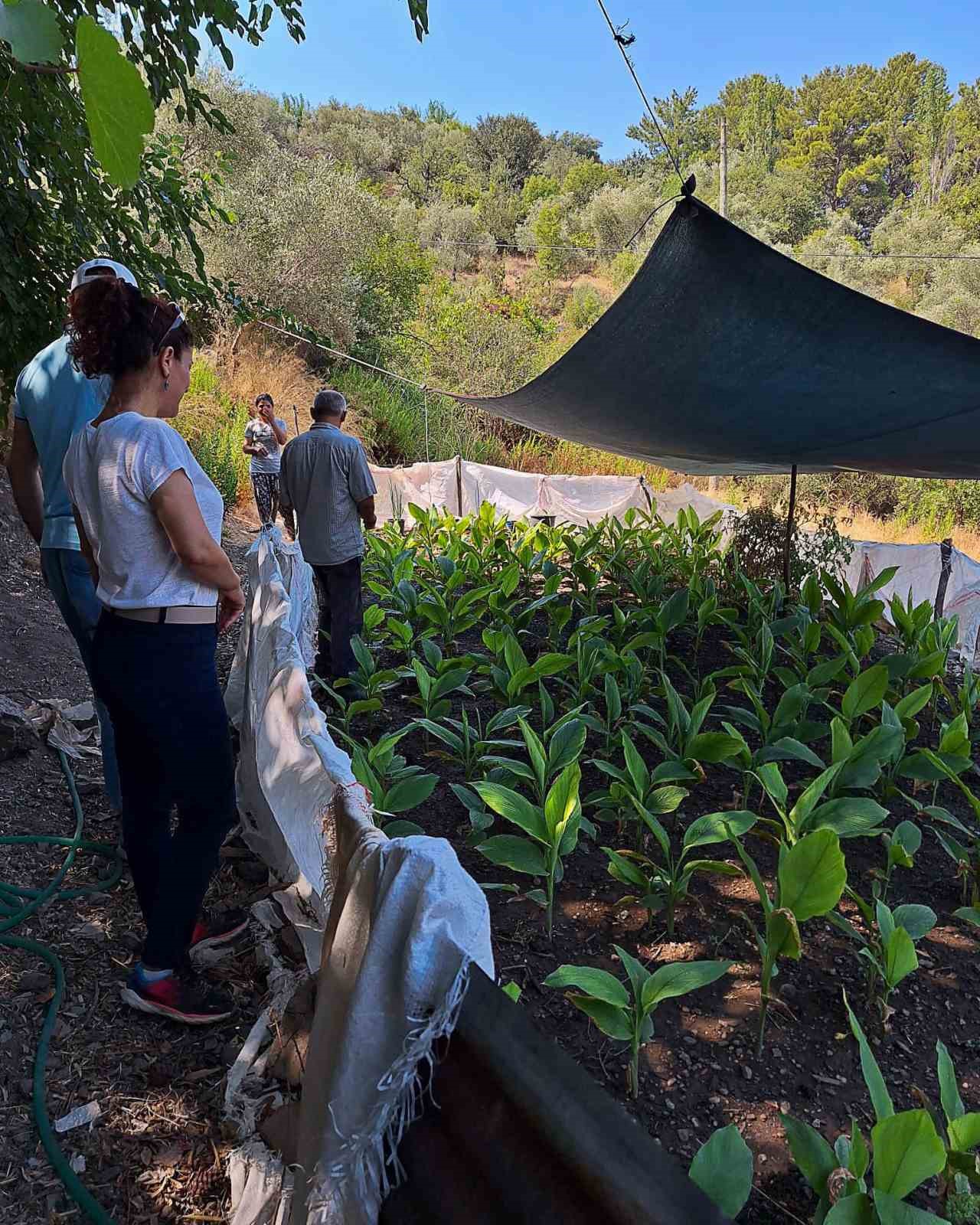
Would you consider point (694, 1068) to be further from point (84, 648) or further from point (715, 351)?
point (715, 351)

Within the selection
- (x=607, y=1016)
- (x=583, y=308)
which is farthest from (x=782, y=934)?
(x=583, y=308)

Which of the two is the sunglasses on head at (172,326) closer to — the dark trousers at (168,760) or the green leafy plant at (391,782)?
the dark trousers at (168,760)

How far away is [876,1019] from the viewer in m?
1.81

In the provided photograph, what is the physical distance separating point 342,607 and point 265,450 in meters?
4.24

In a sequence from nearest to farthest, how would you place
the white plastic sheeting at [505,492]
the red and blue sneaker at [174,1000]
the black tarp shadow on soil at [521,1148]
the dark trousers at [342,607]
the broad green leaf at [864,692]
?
1. the black tarp shadow on soil at [521,1148]
2. the red and blue sneaker at [174,1000]
3. the broad green leaf at [864,692]
4. the dark trousers at [342,607]
5. the white plastic sheeting at [505,492]

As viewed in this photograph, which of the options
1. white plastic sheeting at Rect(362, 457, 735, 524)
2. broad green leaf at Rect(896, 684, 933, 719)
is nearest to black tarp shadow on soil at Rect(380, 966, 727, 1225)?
broad green leaf at Rect(896, 684, 933, 719)

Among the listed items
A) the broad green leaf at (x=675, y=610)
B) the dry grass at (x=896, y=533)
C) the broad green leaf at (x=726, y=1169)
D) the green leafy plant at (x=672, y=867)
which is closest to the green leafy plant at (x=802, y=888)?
the green leafy plant at (x=672, y=867)

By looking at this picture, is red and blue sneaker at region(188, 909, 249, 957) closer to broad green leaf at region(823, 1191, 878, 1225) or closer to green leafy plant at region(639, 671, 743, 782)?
green leafy plant at region(639, 671, 743, 782)

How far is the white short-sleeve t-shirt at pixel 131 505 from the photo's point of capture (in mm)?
1511

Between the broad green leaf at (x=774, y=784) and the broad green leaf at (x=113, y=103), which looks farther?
the broad green leaf at (x=774, y=784)

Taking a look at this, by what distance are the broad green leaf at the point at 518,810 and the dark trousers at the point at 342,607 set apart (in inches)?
74.9

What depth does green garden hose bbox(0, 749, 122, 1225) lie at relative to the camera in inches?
56.1

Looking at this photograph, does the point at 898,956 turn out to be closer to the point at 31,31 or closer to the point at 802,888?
the point at 802,888

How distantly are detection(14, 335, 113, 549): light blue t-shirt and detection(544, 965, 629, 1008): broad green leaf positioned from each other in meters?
1.62
